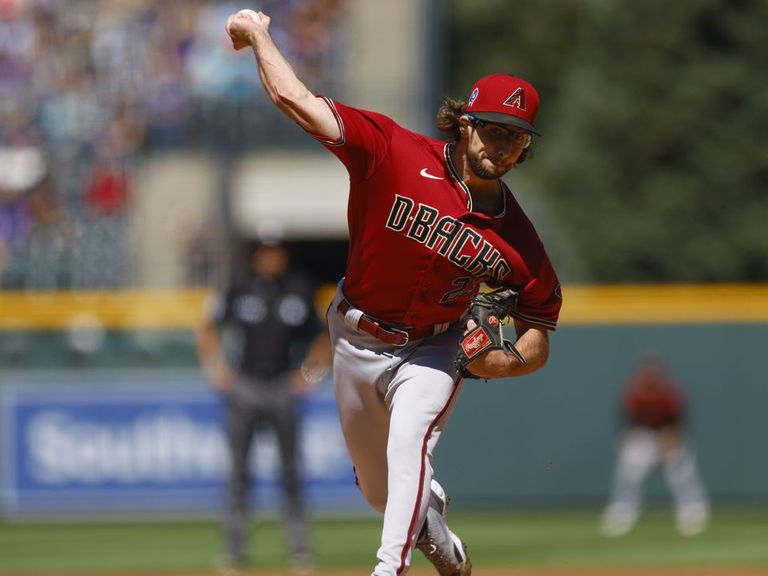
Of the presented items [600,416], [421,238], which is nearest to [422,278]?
[421,238]

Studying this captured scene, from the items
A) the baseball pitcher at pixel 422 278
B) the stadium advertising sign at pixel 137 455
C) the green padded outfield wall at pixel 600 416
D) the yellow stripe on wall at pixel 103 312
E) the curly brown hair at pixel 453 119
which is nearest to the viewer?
the baseball pitcher at pixel 422 278

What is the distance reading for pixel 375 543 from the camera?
12.0 m

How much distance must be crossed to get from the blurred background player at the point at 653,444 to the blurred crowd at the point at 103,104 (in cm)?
572

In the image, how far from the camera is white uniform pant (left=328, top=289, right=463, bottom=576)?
5.36 metres

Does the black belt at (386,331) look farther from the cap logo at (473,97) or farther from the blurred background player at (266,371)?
the blurred background player at (266,371)

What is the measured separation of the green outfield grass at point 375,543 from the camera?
35.0ft

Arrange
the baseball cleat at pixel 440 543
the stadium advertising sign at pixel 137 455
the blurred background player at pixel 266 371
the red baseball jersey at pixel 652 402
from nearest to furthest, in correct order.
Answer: the baseball cleat at pixel 440 543, the blurred background player at pixel 266 371, the red baseball jersey at pixel 652 402, the stadium advertising sign at pixel 137 455

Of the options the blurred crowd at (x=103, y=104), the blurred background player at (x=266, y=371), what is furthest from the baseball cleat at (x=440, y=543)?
the blurred crowd at (x=103, y=104)

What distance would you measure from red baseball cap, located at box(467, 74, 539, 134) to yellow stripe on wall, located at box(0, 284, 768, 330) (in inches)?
345

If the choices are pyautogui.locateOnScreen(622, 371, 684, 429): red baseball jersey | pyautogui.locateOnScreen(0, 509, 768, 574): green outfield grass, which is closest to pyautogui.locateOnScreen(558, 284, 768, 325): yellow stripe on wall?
pyautogui.locateOnScreen(622, 371, 684, 429): red baseball jersey

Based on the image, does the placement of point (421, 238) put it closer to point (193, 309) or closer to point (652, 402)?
point (652, 402)

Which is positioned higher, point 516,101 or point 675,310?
point 516,101

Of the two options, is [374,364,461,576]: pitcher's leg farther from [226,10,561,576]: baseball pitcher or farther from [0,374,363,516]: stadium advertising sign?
[0,374,363,516]: stadium advertising sign

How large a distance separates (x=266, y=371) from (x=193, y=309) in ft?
13.7
